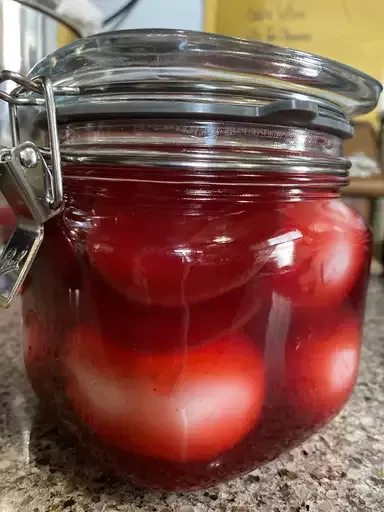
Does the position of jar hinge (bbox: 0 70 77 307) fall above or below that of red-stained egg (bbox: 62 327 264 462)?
above

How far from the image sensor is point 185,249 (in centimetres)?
27

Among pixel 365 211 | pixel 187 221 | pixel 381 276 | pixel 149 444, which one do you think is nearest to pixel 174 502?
pixel 149 444

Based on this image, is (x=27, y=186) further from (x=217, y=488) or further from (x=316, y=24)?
(x=316, y=24)

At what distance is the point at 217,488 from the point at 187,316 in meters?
0.12

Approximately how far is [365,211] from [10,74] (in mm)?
958

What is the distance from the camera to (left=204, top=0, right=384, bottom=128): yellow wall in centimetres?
96

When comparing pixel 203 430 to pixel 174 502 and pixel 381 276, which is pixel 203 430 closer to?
pixel 174 502

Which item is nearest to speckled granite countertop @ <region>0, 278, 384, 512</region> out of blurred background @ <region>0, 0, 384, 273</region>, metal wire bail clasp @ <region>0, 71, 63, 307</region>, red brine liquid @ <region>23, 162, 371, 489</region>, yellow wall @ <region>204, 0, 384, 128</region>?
red brine liquid @ <region>23, 162, 371, 489</region>

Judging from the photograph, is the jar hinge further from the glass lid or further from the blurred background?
the blurred background

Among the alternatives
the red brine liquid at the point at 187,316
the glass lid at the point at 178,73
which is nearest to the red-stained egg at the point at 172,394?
the red brine liquid at the point at 187,316

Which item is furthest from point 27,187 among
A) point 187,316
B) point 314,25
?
point 314,25

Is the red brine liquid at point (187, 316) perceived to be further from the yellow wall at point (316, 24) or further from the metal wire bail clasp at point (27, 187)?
the yellow wall at point (316, 24)

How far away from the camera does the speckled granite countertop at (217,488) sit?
1.02ft

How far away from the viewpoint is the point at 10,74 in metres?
0.27
